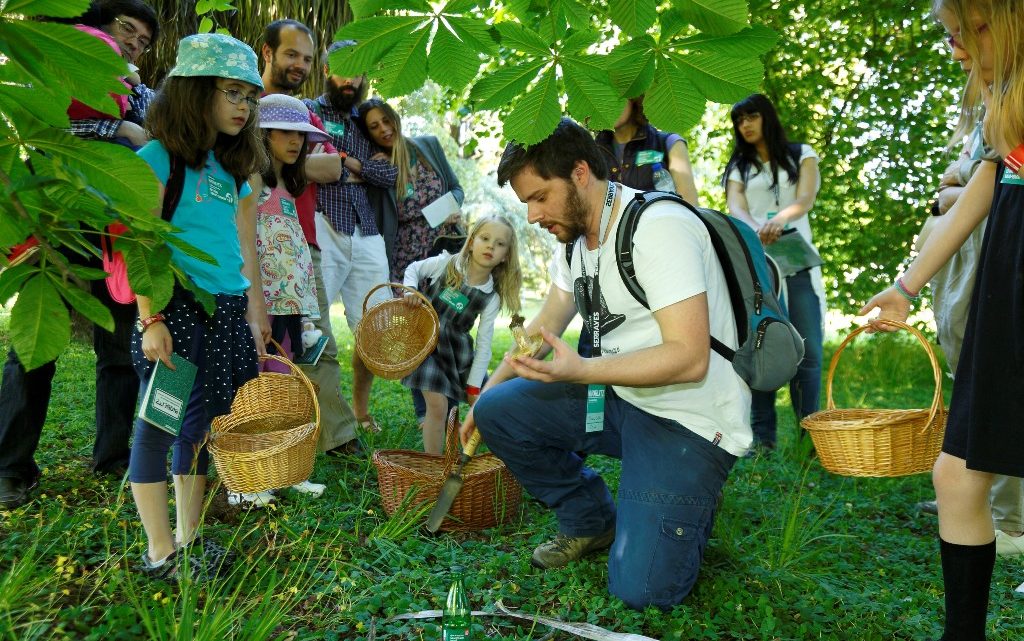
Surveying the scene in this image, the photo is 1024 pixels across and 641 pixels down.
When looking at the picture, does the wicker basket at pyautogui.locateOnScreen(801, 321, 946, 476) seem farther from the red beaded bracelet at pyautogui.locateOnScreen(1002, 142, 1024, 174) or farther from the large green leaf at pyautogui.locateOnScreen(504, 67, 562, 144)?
the large green leaf at pyautogui.locateOnScreen(504, 67, 562, 144)

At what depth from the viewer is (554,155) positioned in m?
2.64

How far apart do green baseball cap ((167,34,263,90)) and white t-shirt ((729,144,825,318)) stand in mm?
3051

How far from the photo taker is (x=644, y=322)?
2.76 metres

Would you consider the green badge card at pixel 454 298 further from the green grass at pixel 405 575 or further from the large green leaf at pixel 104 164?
the large green leaf at pixel 104 164

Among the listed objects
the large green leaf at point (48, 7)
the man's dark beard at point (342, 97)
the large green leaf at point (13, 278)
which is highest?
the man's dark beard at point (342, 97)

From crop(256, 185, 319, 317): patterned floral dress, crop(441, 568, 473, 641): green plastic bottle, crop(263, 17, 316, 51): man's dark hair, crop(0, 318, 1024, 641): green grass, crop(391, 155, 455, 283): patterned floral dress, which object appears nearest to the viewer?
crop(441, 568, 473, 641): green plastic bottle

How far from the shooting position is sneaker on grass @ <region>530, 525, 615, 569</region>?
298 centimetres

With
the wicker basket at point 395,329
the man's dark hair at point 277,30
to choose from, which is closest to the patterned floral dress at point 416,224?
the wicker basket at point 395,329

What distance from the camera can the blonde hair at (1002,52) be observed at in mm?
1911

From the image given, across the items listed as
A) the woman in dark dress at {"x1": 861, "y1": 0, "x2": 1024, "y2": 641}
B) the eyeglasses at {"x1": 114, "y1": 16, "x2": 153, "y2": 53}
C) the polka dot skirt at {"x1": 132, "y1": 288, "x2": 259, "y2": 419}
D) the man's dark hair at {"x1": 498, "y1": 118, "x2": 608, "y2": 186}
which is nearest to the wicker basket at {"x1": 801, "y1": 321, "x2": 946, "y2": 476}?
the woman in dark dress at {"x1": 861, "y1": 0, "x2": 1024, "y2": 641}

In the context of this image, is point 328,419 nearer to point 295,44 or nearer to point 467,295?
point 467,295

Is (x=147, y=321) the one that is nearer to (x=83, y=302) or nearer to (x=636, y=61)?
(x=83, y=302)

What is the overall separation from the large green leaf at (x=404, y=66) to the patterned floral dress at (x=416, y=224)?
3.16 metres

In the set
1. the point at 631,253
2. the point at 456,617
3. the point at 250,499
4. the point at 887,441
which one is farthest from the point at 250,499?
the point at 887,441
